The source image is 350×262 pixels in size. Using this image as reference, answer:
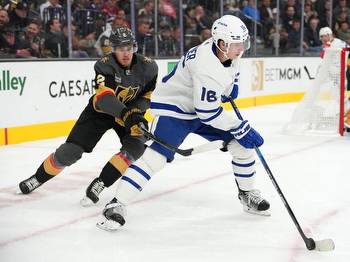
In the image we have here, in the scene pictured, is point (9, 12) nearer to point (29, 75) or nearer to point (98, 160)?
point (29, 75)

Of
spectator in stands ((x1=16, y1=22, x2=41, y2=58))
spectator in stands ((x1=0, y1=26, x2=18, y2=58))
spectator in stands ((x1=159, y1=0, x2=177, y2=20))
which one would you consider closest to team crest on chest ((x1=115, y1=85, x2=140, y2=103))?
spectator in stands ((x1=0, y1=26, x2=18, y2=58))

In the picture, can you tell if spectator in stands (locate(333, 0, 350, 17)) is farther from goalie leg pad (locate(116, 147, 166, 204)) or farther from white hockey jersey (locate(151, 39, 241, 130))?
goalie leg pad (locate(116, 147, 166, 204))

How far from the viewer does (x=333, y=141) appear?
217 inches

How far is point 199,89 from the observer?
8.61 ft

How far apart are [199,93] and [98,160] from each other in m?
2.14

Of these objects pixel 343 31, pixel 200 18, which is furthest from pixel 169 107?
pixel 343 31

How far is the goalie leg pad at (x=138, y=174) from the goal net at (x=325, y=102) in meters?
3.39

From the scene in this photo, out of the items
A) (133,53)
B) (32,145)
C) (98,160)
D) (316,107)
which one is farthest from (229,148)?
(316,107)

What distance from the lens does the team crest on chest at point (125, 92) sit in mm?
3150

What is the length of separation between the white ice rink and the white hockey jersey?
50 cm

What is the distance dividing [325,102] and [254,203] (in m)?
3.16

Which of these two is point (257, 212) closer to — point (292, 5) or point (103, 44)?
point (103, 44)

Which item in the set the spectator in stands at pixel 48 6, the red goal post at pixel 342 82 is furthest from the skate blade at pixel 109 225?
the spectator in stands at pixel 48 6

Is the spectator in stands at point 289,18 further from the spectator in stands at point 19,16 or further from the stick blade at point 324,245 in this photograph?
the stick blade at point 324,245
